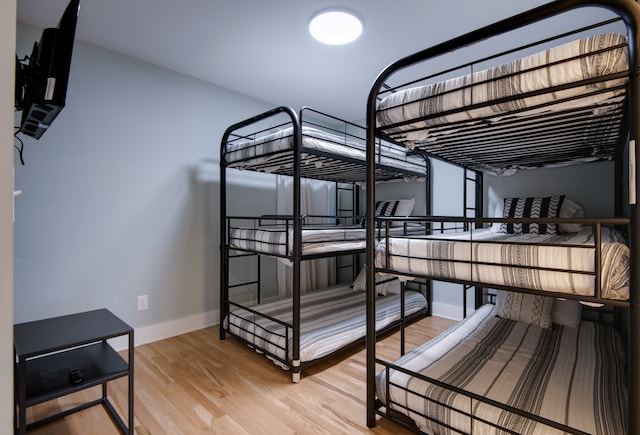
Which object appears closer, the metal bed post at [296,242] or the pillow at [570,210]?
the metal bed post at [296,242]

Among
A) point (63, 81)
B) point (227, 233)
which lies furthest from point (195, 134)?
point (63, 81)

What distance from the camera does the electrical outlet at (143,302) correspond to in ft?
7.83

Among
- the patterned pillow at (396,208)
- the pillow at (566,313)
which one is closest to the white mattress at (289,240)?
the patterned pillow at (396,208)

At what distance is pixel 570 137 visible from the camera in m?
1.55

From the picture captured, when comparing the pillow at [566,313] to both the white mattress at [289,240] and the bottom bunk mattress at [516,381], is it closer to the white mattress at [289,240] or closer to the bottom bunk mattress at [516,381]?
the bottom bunk mattress at [516,381]

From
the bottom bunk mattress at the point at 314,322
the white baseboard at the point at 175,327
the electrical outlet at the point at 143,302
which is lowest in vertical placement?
the white baseboard at the point at 175,327

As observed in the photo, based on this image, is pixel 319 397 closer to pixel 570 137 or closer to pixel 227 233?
pixel 227 233

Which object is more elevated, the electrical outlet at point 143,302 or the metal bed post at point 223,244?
the metal bed post at point 223,244

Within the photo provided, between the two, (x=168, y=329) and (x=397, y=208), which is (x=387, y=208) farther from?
(x=168, y=329)

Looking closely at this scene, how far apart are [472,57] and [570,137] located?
1053mm

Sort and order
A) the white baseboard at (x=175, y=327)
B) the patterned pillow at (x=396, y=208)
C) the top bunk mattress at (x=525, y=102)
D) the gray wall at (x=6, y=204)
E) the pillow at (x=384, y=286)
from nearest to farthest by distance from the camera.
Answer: the gray wall at (x=6, y=204) < the top bunk mattress at (x=525, y=102) < the white baseboard at (x=175, y=327) < the pillow at (x=384, y=286) < the patterned pillow at (x=396, y=208)

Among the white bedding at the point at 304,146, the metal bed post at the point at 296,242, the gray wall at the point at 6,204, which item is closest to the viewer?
the gray wall at the point at 6,204

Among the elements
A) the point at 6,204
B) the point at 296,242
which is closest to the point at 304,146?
the point at 296,242

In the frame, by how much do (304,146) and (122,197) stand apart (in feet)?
4.76
